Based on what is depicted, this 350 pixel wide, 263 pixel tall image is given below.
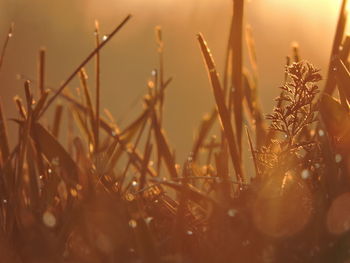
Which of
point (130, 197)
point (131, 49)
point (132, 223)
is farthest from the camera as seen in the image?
point (131, 49)

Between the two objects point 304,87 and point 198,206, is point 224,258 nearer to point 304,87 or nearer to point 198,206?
point 198,206

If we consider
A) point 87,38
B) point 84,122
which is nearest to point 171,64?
point 87,38

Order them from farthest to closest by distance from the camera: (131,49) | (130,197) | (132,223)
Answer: (131,49) < (130,197) < (132,223)

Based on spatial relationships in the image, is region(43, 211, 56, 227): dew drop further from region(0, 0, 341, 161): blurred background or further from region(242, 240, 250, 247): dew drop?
region(0, 0, 341, 161): blurred background

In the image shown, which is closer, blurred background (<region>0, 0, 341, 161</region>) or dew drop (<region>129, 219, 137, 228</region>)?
dew drop (<region>129, 219, 137, 228</region>)

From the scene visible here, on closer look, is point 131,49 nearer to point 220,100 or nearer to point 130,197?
point 220,100

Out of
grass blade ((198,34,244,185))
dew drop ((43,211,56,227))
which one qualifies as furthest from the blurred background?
dew drop ((43,211,56,227))

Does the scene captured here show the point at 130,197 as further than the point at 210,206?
Yes

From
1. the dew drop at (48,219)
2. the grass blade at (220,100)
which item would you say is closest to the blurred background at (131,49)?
the grass blade at (220,100)

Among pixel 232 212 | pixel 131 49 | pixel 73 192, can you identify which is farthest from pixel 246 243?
pixel 131 49

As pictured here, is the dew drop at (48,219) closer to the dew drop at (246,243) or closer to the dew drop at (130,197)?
the dew drop at (130,197)

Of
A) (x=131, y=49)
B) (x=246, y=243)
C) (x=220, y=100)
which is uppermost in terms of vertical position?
(x=131, y=49)
